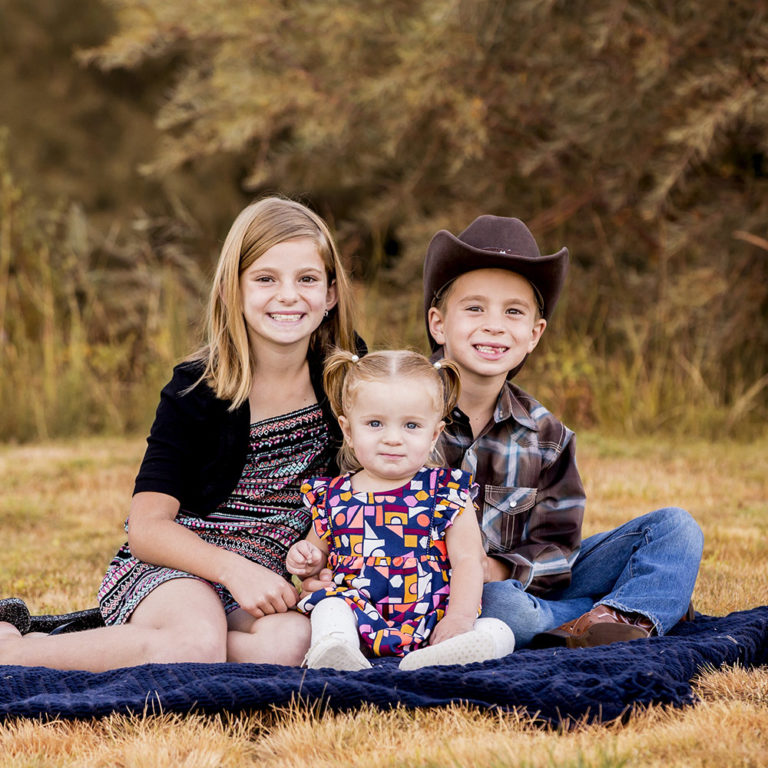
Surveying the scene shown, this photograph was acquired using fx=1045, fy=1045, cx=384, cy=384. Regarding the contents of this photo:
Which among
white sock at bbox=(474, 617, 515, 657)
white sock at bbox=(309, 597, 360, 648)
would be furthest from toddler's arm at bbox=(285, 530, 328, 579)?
white sock at bbox=(474, 617, 515, 657)

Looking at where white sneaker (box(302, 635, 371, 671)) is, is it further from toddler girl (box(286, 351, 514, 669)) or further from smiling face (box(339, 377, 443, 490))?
smiling face (box(339, 377, 443, 490))

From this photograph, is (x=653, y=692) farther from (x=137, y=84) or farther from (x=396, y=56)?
(x=137, y=84)

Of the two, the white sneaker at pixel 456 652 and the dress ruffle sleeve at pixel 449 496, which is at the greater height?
the dress ruffle sleeve at pixel 449 496

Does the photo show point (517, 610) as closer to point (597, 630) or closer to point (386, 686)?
point (597, 630)

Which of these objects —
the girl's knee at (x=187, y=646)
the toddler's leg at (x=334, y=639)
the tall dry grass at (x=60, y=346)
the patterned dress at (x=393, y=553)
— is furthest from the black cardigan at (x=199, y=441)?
the tall dry grass at (x=60, y=346)

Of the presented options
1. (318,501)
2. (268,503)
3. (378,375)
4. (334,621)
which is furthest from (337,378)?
(334,621)

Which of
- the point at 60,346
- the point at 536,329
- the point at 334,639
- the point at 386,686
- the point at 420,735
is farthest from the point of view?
the point at 60,346

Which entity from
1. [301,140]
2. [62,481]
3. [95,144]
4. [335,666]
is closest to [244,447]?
Answer: [335,666]

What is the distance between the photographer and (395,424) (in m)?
2.93

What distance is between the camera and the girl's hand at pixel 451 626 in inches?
109

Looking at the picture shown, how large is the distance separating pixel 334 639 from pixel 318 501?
532 millimetres

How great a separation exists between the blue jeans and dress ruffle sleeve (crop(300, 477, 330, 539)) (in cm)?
52

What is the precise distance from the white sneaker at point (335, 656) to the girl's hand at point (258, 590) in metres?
0.32

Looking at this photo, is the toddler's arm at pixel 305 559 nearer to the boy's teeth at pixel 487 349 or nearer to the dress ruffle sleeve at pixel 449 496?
the dress ruffle sleeve at pixel 449 496
